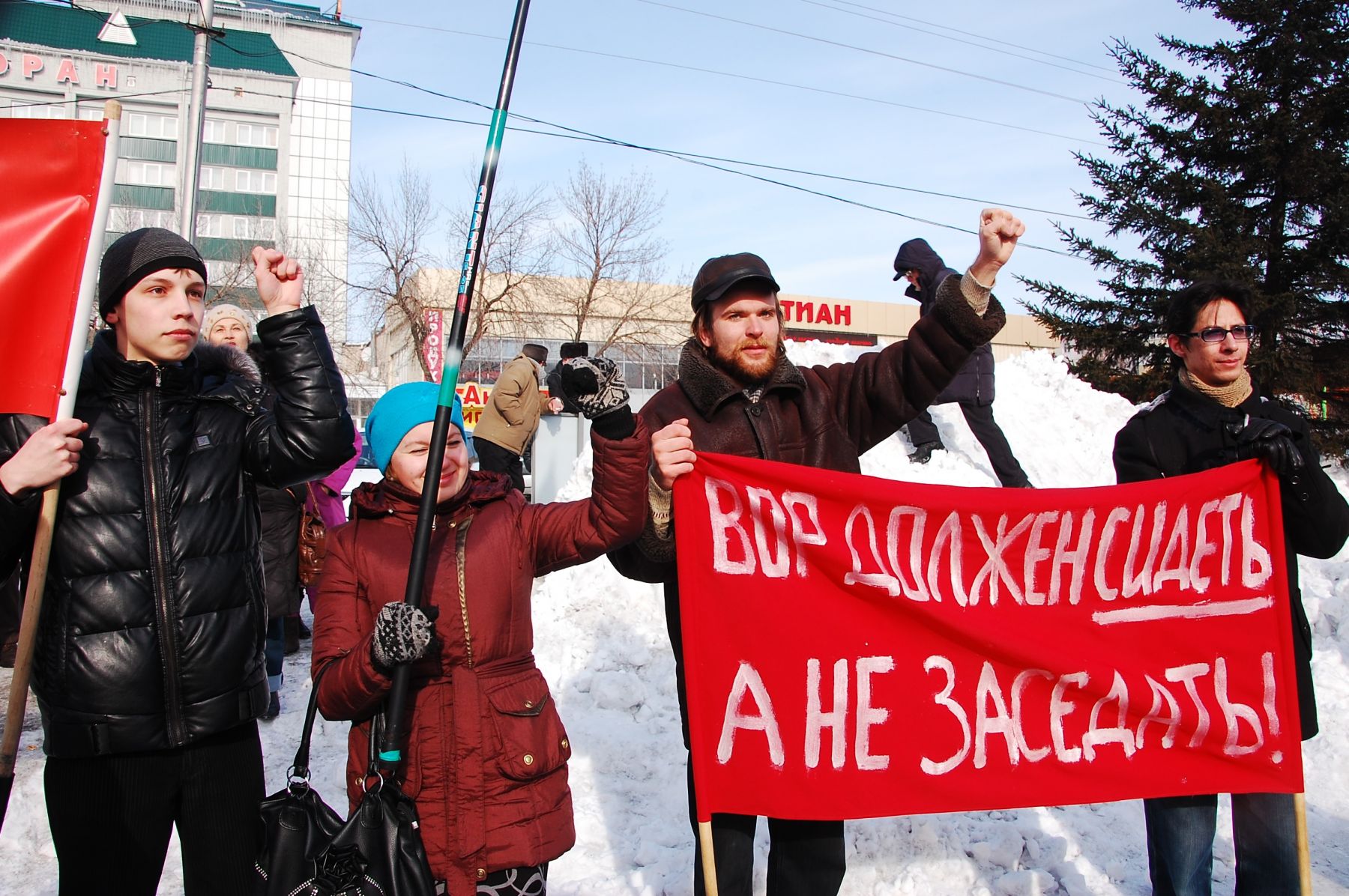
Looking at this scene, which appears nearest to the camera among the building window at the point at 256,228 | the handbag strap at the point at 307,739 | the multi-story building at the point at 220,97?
the handbag strap at the point at 307,739

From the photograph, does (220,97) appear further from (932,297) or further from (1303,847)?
(1303,847)

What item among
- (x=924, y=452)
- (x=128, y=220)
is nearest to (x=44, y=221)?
(x=924, y=452)

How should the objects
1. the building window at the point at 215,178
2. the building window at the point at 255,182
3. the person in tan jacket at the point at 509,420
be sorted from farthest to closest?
the building window at the point at 255,182 < the building window at the point at 215,178 < the person in tan jacket at the point at 509,420

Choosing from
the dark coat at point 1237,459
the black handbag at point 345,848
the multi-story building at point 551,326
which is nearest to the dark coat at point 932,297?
the dark coat at point 1237,459

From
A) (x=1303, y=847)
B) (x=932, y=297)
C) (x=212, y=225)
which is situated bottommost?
(x=1303, y=847)

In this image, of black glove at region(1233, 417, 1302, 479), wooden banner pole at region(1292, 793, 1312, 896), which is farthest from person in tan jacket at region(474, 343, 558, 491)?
wooden banner pole at region(1292, 793, 1312, 896)

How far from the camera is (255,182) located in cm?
5953

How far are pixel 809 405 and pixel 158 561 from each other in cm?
186

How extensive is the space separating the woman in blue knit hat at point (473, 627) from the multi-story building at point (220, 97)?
52.4 metres

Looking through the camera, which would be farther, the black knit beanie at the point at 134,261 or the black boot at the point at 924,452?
the black boot at the point at 924,452

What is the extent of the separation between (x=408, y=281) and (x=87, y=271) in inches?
1151

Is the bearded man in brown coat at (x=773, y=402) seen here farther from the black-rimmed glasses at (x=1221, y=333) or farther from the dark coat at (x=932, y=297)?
the dark coat at (x=932, y=297)

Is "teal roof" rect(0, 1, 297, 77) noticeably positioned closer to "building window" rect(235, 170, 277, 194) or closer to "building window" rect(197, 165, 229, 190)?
"building window" rect(197, 165, 229, 190)

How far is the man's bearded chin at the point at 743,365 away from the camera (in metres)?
2.95
